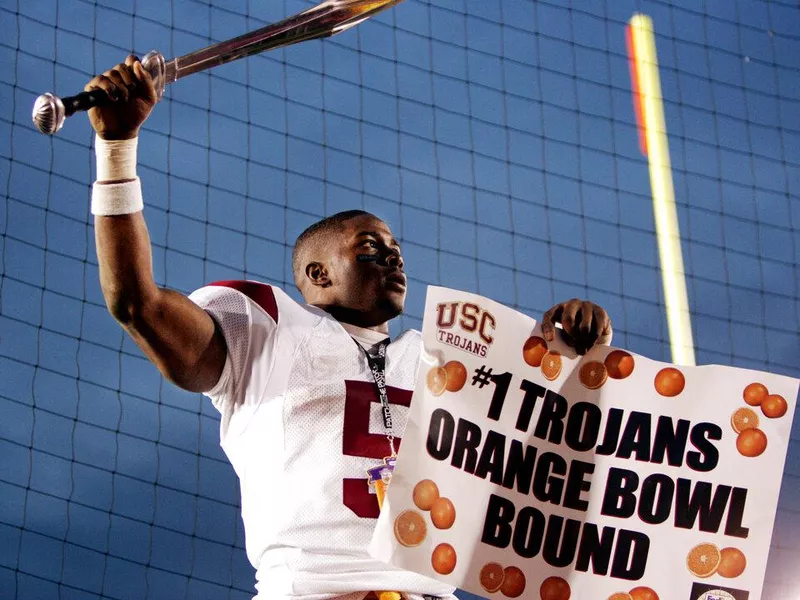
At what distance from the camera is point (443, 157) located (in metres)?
14.1

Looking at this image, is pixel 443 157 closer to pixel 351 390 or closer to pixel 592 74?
pixel 592 74

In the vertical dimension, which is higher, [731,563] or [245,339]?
[245,339]

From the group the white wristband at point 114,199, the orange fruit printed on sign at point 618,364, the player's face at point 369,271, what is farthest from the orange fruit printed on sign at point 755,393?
the white wristband at point 114,199

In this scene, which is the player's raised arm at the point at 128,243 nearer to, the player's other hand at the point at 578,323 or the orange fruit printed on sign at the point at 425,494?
the orange fruit printed on sign at the point at 425,494

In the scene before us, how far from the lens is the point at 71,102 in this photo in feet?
6.98

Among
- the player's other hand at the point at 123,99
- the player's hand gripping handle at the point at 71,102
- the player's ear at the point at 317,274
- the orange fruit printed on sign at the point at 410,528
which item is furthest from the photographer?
the player's ear at the point at 317,274

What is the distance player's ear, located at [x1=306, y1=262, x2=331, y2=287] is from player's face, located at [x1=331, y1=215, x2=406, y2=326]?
0.03 meters

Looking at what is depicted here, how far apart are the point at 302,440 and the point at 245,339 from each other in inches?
9.8

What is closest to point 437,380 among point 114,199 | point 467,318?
point 467,318

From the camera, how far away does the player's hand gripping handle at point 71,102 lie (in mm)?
2045

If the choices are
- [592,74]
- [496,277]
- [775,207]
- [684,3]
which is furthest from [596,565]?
[592,74]

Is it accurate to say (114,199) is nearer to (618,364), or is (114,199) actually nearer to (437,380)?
(437,380)

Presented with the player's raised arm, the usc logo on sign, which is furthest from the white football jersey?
the usc logo on sign

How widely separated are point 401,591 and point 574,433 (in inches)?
18.7
